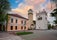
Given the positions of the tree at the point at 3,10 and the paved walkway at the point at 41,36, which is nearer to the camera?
the paved walkway at the point at 41,36

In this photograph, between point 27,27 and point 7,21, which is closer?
point 27,27

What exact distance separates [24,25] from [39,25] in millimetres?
1577

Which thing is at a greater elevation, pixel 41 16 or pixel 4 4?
pixel 4 4

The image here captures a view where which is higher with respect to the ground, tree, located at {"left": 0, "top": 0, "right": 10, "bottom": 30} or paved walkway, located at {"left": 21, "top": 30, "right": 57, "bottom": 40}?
tree, located at {"left": 0, "top": 0, "right": 10, "bottom": 30}

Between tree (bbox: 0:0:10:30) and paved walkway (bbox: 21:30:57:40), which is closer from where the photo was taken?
paved walkway (bbox: 21:30:57:40)

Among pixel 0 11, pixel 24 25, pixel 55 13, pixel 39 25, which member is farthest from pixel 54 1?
pixel 0 11

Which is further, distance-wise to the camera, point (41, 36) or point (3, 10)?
point (3, 10)

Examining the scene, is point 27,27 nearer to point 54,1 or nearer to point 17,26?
point 17,26

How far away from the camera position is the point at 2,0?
1059cm

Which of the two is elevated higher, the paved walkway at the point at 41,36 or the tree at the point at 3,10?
the tree at the point at 3,10

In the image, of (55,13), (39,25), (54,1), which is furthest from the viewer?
(39,25)

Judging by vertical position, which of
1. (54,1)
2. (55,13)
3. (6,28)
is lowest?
(6,28)

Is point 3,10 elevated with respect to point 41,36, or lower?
elevated

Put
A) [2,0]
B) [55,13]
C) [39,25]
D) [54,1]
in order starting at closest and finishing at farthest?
[54,1], [55,13], [39,25], [2,0]
